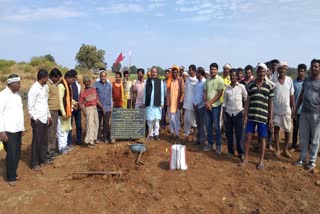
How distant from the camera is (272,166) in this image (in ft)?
21.7

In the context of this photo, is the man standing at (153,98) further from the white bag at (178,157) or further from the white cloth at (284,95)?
the white cloth at (284,95)

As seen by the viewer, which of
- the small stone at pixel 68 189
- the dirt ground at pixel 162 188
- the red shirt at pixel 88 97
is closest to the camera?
the dirt ground at pixel 162 188

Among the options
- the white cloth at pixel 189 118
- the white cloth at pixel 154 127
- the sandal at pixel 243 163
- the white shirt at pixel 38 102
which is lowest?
the sandal at pixel 243 163

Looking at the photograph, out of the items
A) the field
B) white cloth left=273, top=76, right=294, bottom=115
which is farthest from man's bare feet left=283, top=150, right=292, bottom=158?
white cloth left=273, top=76, right=294, bottom=115

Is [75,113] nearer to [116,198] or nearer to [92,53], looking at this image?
[116,198]

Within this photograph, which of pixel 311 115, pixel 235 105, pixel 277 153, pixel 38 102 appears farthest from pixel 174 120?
pixel 38 102

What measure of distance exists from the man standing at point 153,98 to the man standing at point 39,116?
2552 mm

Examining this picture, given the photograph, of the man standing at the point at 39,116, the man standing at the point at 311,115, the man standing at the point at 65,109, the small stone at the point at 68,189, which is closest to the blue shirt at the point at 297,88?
the man standing at the point at 311,115

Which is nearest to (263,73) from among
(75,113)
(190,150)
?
(190,150)

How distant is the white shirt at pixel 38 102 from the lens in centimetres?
644

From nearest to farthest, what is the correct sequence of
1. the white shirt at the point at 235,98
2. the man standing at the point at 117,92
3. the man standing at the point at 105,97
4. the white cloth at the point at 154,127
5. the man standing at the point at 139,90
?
1. the white shirt at the point at 235,98
2. the man standing at the point at 105,97
3. the white cloth at the point at 154,127
4. the man standing at the point at 117,92
5. the man standing at the point at 139,90

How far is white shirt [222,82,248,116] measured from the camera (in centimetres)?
675

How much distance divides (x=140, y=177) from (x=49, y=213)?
5.76 feet

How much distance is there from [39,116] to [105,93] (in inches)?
78.6
